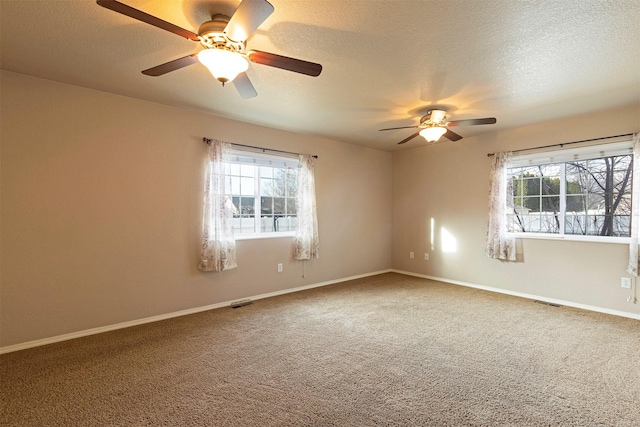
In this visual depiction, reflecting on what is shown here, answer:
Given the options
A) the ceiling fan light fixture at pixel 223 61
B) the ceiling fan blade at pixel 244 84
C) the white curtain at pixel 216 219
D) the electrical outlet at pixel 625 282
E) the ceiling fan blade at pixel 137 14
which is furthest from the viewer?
the white curtain at pixel 216 219

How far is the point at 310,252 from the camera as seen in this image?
4652mm

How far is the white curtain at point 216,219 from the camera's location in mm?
3699

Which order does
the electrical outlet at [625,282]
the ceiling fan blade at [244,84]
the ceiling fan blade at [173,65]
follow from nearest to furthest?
the ceiling fan blade at [173,65]
the ceiling fan blade at [244,84]
the electrical outlet at [625,282]

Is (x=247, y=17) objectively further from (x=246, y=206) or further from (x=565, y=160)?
(x=565, y=160)

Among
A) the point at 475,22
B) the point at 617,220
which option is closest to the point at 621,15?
the point at 475,22

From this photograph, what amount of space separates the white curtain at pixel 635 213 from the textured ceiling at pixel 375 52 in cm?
55

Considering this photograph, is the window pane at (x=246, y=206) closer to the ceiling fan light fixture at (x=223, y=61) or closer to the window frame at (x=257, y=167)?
the window frame at (x=257, y=167)

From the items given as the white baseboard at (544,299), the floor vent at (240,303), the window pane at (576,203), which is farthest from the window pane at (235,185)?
the window pane at (576,203)

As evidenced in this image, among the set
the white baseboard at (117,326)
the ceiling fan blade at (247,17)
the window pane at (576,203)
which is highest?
the ceiling fan blade at (247,17)

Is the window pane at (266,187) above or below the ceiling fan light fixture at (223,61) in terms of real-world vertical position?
below

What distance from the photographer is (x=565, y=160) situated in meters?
4.02

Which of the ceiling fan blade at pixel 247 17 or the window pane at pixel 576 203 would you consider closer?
the ceiling fan blade at pixel 247 17

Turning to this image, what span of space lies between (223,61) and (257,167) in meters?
2.47

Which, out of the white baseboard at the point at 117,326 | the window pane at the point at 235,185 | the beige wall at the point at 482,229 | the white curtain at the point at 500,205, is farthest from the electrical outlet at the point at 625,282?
the window pane at the point at 235,185
